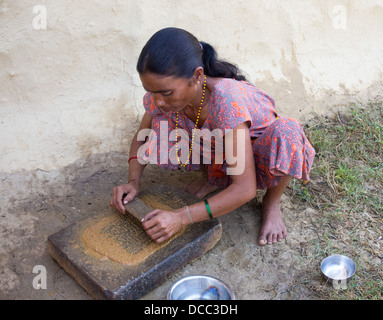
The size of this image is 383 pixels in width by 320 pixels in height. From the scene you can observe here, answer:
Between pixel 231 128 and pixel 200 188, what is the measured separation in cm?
81

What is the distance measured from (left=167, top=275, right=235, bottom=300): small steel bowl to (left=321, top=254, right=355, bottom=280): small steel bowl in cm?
53

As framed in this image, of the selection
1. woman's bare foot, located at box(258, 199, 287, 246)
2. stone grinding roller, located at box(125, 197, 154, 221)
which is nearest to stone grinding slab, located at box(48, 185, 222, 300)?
stone grinding roller, located at box(125, 197, 154, 221)

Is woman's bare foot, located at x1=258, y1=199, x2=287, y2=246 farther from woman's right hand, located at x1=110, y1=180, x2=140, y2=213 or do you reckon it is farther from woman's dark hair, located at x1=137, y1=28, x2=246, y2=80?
woman's dark hair, located at x1=137, y1=28, x2=246, y2=80

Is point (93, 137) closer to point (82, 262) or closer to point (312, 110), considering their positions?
point (82, 262)

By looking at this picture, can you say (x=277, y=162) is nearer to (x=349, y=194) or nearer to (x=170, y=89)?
(x=170, y=89)

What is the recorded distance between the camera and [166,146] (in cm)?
239

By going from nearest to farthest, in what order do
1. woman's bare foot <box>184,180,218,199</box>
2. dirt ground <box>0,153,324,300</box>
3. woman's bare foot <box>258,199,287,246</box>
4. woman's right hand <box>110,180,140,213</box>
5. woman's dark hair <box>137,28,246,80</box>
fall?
woman's dark hair <box>137,28,246,80</box> < dirt ground <box>0,153,324,300</box> < woman's right hand <box>110,180,140,213</box> < woman's bare foot <box>258,199,287,246</box> < woman's bare foot <box>184,180,218,199</box>

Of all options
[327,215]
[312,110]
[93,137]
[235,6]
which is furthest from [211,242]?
[235,6]

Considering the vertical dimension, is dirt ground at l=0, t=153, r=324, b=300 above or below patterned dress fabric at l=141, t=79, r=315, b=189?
below

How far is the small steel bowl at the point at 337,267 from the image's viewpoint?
2070mm

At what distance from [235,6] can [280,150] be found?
169 centimetres

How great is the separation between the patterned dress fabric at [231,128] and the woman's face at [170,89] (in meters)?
0.12

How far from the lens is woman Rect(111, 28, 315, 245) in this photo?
181cm

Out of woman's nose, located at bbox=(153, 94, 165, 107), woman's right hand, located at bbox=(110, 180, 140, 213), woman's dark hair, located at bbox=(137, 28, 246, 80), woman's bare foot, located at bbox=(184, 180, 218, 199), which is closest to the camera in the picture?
woman's dark hair, located at bbox=(137, 28, 246, 80)
